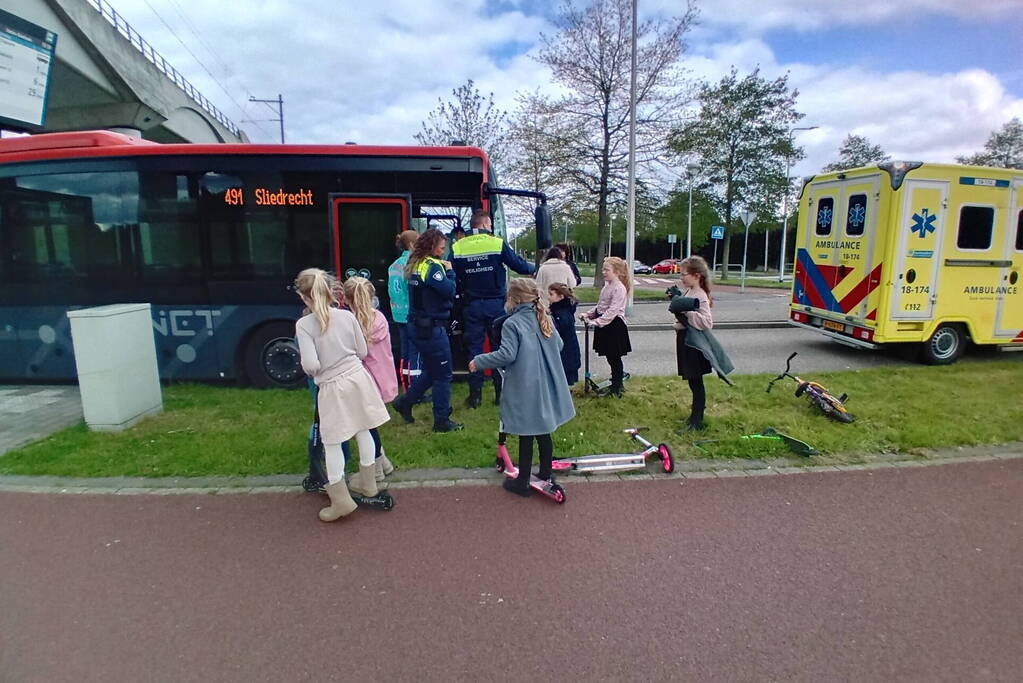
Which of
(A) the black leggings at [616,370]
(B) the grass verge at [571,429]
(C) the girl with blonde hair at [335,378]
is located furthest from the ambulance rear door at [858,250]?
(C) the girl with blonde hair at [335,378]

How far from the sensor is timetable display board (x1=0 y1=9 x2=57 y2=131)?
723cm

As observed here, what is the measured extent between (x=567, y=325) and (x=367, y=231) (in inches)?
104

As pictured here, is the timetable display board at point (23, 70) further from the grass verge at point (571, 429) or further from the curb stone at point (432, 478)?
the curb stone at point (432, 478)

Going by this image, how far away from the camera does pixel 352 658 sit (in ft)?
8.29

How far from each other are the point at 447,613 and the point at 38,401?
6.66m

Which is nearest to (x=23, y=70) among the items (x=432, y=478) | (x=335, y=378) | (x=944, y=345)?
(x=335, y=378)

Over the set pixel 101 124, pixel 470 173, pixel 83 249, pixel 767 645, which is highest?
pixel 101 124

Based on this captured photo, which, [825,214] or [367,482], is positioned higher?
[825,214]

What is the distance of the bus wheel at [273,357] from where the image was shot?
681cm

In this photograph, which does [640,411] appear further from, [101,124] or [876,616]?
[101,124]

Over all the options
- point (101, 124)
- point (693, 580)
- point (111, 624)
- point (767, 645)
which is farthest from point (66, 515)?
Result: point (101, 124)

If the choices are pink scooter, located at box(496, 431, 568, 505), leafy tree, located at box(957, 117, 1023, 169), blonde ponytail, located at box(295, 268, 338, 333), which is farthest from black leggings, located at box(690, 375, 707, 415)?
leafy tree, located at box(957, 117, 1023, 169)

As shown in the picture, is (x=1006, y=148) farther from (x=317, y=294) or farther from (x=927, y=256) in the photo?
(x=317, y=294)

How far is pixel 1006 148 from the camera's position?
3447 centimetres
